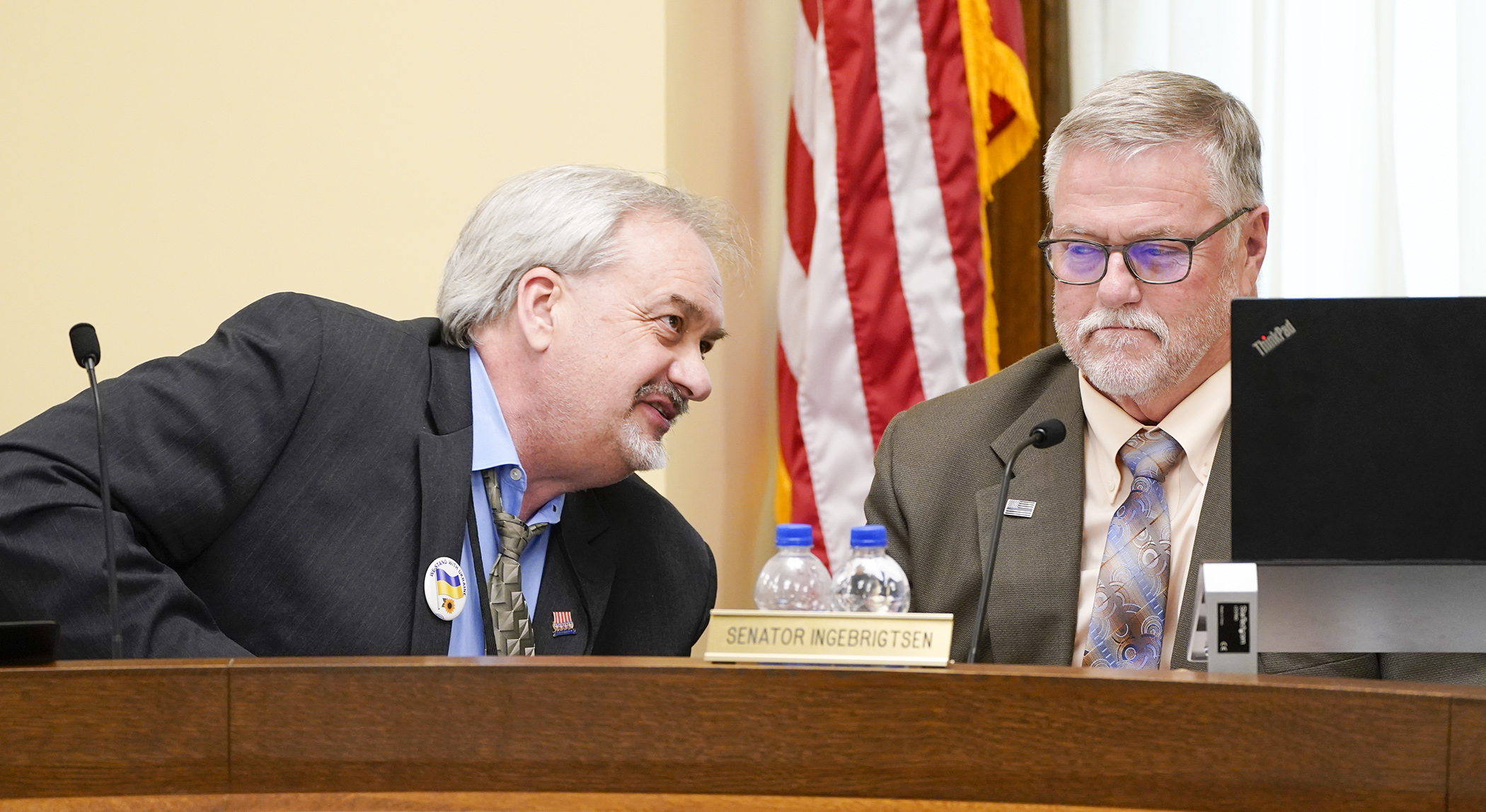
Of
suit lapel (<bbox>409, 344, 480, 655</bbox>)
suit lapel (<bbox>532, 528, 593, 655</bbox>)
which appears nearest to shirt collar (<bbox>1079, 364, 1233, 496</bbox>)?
suit lapel (<bbox>532, 528, 593, 655</bbox>)

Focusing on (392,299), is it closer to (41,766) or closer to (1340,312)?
(41,766)

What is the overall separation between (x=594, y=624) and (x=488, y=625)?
221 millimetres

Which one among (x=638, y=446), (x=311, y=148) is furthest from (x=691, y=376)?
(x=311, y=148)

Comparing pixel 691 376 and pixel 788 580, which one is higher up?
pixel 691 376

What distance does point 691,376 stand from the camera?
2291mm

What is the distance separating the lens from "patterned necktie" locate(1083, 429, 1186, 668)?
6.68 ft

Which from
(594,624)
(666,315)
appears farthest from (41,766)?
(666,315)

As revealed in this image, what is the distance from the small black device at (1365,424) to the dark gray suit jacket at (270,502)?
3.87 ft

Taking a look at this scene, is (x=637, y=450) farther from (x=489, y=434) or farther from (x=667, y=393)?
(x=489, y=434)

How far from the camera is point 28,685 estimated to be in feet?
4.19

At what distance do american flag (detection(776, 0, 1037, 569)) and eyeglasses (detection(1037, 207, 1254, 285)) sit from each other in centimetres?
103

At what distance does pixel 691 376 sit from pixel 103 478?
37.2 inches

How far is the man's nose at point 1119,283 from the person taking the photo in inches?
82.9

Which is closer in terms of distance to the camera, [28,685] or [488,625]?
[28,685]
